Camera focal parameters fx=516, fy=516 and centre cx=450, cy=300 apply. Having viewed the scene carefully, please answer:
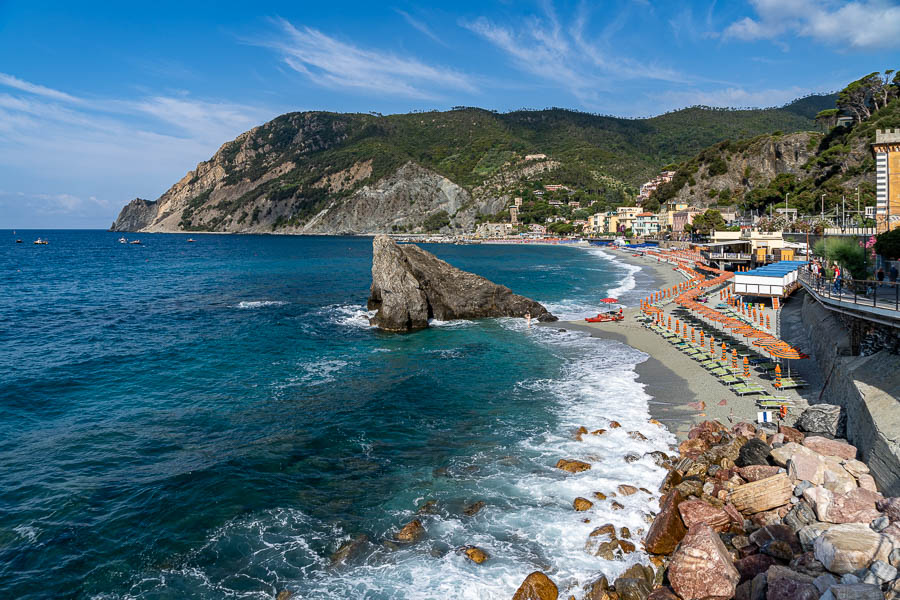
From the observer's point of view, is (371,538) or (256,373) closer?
(371,538)

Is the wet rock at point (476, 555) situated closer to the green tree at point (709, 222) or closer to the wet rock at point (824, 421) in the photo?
the wet rock at point (824, 421)

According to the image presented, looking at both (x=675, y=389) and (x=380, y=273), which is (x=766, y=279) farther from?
(x=380, y=273)

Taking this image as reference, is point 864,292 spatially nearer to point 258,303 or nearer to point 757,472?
point 757,472

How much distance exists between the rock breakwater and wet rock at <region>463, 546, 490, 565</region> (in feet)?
4.70

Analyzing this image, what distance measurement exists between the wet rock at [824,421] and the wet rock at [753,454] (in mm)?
2612

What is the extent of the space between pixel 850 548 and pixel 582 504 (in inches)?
217

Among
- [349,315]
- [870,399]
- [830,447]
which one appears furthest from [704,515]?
[349,315]

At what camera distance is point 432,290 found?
133 feet

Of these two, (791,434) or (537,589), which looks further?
(791,434)

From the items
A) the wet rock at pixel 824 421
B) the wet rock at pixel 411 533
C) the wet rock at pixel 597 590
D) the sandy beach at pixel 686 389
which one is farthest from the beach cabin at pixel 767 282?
the wet rock at pixel 411 533

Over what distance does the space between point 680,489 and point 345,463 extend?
978 cm

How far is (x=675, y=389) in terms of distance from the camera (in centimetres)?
2238

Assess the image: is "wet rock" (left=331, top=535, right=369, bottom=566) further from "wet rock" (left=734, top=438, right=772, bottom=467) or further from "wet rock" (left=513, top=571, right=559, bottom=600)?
"wet rock" (left=734, top=438, right=772, bottom=467)

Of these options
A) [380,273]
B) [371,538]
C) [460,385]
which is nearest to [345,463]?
[371,538]
